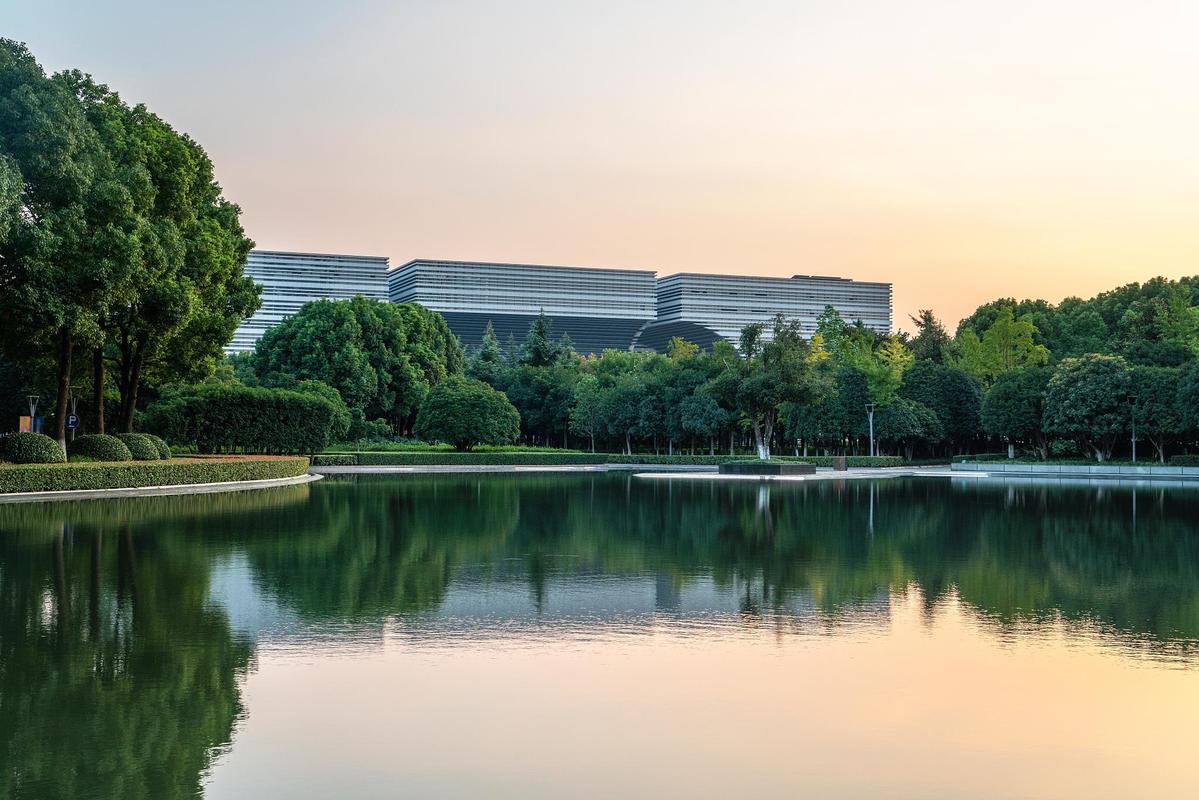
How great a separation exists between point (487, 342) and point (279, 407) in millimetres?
49441

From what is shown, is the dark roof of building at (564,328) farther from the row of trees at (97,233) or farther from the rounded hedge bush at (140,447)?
the rounded hedge bush at (140,447)

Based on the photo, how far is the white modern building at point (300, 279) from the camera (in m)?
154

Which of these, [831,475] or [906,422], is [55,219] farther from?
[906,422]

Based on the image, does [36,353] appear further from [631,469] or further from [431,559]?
[631,469]

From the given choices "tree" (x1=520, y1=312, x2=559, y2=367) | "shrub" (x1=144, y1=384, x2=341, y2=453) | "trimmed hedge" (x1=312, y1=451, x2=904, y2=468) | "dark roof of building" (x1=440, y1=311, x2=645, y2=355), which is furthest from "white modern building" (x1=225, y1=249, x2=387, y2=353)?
"shrub" (x1=144, y1=384, x2=341, y2=453)

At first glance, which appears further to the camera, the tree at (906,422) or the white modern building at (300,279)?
the white modern building at (300,279)

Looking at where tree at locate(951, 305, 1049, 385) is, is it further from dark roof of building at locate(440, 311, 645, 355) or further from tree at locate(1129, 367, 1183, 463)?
dark roof of building at locate(440, 311, 645, 355)

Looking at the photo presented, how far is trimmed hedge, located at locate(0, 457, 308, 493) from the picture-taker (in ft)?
97.2

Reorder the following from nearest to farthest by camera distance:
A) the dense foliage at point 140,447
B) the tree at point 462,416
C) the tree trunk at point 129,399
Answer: the dense foliage at point 140,447
the tree trunk at point 129,399
the tree at point 462,416

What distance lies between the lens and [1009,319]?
3327 inches

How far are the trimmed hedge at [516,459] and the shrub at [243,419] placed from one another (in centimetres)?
356

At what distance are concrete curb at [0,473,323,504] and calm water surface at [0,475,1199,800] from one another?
10823mm

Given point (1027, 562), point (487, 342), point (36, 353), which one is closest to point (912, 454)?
point (487, 342)

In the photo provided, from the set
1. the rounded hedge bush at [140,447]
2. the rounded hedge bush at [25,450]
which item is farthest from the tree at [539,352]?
the rounded hedge bush at [25,450]
